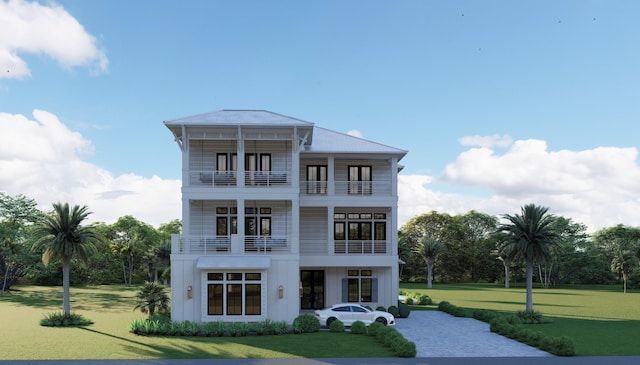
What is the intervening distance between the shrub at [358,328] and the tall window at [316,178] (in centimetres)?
976

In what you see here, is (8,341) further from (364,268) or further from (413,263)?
(413,263)

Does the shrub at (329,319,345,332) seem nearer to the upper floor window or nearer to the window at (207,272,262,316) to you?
the window at (207,272,262,316)

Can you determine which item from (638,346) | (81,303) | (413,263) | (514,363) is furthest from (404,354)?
(413,263)

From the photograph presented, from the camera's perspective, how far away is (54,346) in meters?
20.2

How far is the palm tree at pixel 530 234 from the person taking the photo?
27.9 m

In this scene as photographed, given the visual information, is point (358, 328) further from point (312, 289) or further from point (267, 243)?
point (312, 289)

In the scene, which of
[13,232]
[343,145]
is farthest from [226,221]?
Answer: [13,232]

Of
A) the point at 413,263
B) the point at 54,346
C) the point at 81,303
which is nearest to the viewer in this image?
the point at 54,346

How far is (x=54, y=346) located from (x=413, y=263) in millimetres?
59994

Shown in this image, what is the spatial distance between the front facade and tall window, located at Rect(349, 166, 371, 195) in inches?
2.5

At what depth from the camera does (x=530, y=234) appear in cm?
2811

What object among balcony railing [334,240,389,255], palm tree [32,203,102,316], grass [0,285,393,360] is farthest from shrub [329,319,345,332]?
palm tree [32,203,102,316]

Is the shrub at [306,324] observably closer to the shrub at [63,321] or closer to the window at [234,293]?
the window at [234,293]

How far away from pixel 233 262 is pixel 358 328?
7091 millimetres
